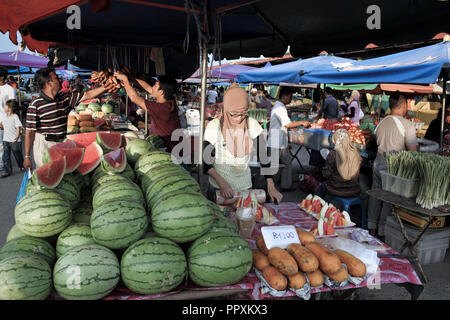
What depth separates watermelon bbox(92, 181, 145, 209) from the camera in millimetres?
1737

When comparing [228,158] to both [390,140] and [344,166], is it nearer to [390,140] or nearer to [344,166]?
[344,166]

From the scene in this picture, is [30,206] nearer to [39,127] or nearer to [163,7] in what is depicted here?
[163,7]

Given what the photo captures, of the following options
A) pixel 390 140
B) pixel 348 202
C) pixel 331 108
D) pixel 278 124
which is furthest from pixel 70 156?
pixel 331 108

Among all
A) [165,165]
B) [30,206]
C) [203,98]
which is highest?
[203,98]

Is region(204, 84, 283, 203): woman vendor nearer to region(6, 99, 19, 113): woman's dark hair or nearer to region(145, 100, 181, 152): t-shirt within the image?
region(145, 100, 181, 152): t-shirt

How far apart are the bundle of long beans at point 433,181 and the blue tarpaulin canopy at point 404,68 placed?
1.39 m

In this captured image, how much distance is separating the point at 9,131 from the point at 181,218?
7505mm

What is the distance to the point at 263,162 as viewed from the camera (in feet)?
10.1

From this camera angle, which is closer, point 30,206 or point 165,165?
point 30,206

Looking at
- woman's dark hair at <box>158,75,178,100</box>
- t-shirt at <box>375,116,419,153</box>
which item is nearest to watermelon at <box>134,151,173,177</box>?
woman's dark hair at <box>158,75,178,100</box>

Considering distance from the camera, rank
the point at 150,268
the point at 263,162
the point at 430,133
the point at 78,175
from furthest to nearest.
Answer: the point at 430,133, the point at 263,162, the point at 78,175, the point at 150,268

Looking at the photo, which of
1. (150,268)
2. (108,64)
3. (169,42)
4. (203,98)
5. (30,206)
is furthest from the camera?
(108,64)
